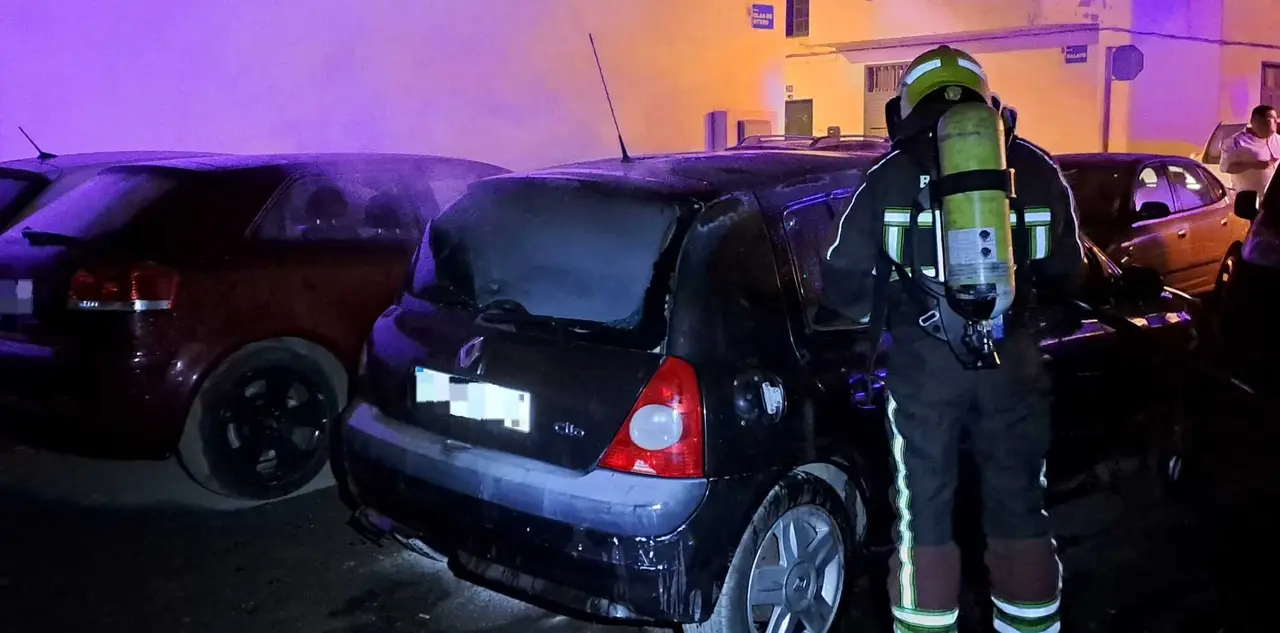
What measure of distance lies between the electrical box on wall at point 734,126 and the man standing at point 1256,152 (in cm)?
620

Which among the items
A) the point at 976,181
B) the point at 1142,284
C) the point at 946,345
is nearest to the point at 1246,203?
the point at 1142,284

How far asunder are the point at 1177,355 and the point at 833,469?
7.15ft

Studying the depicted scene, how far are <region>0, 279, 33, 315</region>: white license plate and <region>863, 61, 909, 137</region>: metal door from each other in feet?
45.5

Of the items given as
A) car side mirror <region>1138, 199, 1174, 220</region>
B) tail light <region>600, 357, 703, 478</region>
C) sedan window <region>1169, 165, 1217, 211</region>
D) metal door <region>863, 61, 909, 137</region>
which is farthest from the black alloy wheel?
metal door <region>863, 61, 909, 137</region>

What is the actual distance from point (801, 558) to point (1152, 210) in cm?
547

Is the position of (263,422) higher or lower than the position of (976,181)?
lower

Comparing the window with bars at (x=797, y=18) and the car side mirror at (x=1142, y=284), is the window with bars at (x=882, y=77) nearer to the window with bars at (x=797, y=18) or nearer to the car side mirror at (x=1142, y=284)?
the window with bars at (x=797, y=18)

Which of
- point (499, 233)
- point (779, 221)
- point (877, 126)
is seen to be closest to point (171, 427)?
point (499, 233)

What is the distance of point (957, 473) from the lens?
2.96 meters

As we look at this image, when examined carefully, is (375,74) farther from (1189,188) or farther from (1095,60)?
(1095,60)

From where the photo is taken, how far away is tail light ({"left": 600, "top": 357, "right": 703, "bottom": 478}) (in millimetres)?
2859

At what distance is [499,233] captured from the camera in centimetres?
346

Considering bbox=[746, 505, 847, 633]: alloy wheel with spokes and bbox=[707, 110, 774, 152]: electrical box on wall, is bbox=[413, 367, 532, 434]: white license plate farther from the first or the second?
bbox=[707, 110, 774, 152]: electrical box on wall

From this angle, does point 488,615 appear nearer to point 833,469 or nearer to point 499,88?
point 833,469
